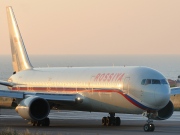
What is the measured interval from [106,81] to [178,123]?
6.01 meters

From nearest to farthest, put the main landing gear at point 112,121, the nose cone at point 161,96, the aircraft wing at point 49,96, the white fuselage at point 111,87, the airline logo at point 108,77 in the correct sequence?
the nose cone at point 161,96 < the white fuselage at point 111,87 < the airline logo at point 108,77 < the aircraft wing at point 49,96 < the main landing gear at point 112,121

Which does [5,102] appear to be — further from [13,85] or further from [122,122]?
[122,122]

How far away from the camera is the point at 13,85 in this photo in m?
52.5

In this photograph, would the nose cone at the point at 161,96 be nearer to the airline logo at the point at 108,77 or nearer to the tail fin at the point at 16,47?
the airline logo at the point at 108,77

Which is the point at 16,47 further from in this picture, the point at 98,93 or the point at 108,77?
the point at 108,77

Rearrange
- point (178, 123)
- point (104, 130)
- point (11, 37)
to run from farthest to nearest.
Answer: point (11, 37) → point (178, 123) → point (104, 130)

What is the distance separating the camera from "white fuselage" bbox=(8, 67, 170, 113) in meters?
40.9

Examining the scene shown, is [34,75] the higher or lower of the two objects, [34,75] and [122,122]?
the higher

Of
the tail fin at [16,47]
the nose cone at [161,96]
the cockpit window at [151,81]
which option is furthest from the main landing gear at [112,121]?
the tail fin at [16,47]

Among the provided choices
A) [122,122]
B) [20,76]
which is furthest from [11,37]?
[122,122]

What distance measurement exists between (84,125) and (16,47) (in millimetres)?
11885

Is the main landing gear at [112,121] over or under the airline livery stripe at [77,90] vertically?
under

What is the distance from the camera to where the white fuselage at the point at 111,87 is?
134 ft

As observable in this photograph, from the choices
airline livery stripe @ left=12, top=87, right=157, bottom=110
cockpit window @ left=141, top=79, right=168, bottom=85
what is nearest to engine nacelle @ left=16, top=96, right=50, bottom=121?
airline livery stripe @ left=12, top=87, right=157, bottom=110
